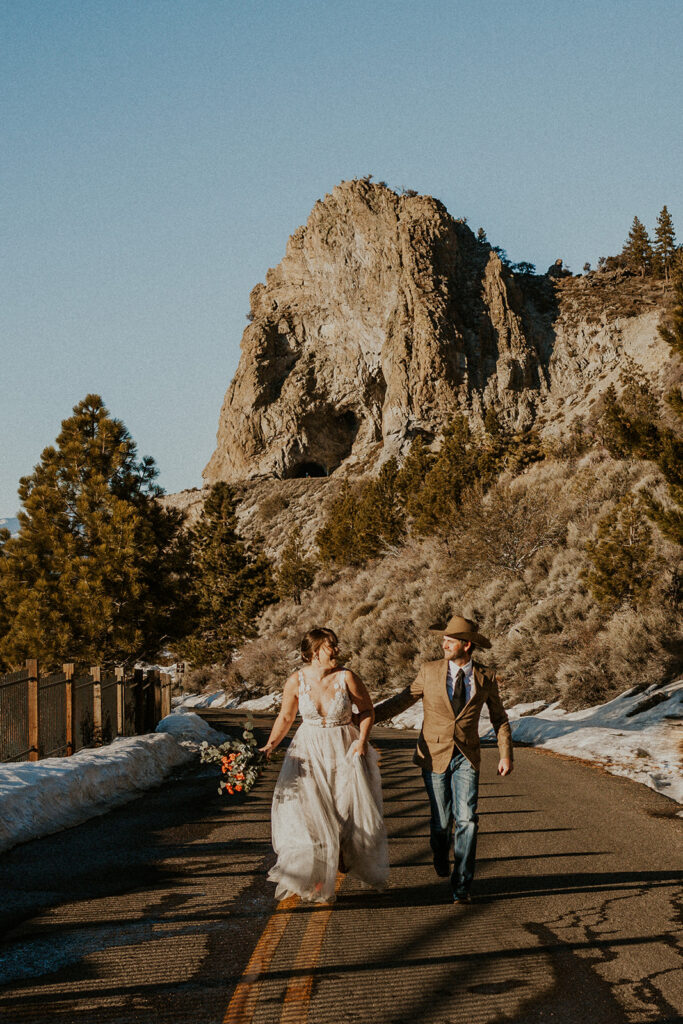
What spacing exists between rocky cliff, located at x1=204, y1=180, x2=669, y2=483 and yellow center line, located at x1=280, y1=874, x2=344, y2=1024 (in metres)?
87.2

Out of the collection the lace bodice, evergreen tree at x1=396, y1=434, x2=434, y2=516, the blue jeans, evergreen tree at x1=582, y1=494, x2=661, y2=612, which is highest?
evergreen tree at x1=396, y1=434, x2=434, y2=516

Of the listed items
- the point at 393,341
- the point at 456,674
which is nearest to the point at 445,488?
the point at 456,674

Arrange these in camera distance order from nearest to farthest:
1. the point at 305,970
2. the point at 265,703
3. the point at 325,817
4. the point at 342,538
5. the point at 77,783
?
the point at 305,970 < the point at 325,817 < the point at 77,783 < the point at 265,703 < the point at 342,538

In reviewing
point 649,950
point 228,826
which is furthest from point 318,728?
point 228,826

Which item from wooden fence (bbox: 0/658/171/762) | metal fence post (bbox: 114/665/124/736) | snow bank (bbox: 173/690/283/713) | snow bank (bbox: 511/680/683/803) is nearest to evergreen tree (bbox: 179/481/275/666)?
snow bank (bbox: 173/690/283/713)

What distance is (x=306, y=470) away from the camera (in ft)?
374

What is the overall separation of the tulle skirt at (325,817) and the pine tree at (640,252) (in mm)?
111005

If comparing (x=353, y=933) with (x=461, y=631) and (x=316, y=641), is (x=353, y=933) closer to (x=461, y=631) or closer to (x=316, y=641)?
(x=316, y=641)

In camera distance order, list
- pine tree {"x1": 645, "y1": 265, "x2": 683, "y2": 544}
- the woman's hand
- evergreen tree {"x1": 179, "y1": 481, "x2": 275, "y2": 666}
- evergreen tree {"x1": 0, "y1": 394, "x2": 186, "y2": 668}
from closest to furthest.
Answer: the woman's hand < pine tree {"x1": 645, "y1": 265, "x2": 683, "y2": 544} < evergreen tree {"x1": 0, "y1": 394, "x2": 186, "y2": 668} < evergreen tree {"x1": 179, "y1": 481, "x2": 275, "y2": 666}

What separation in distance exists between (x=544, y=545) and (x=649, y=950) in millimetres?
29874

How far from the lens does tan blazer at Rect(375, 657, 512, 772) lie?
264 inches

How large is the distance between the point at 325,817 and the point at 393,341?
104 meters

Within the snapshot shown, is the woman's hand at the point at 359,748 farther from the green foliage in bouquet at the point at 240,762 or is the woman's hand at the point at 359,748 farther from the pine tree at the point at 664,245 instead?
the pine tree at the point at 664,245

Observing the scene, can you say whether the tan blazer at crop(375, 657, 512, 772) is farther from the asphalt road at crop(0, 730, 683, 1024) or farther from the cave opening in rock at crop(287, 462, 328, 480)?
the cave opening in rock at crop(287, 462, 328, 480)
